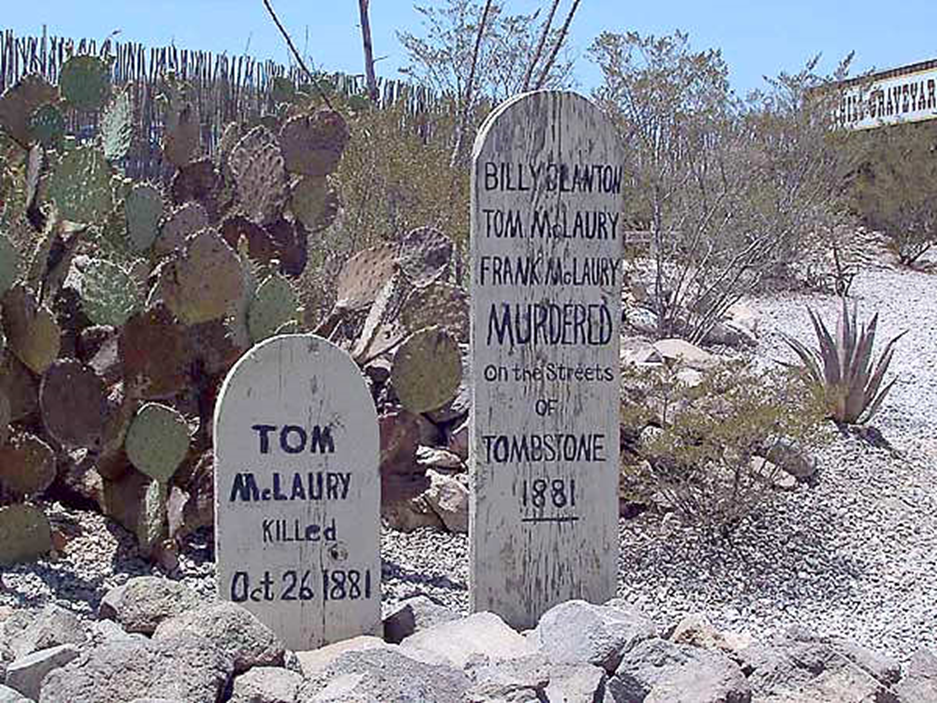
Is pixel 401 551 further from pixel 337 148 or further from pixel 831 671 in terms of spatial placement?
pixel 831 671

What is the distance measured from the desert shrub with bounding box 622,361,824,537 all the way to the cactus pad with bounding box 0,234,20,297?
269 cm

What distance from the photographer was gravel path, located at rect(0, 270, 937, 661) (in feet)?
17.2

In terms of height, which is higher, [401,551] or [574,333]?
[574,333]

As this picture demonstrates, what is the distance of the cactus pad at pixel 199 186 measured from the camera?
256 inches

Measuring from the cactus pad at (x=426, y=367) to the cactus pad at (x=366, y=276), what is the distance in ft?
2.42

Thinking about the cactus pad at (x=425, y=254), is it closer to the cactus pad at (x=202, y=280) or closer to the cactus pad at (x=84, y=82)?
the cactus pad at (x=202, y=280)

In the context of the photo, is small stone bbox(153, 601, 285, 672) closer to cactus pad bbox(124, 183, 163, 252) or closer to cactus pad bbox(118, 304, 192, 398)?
cactus pad bbox(118, 304, 192, 398)

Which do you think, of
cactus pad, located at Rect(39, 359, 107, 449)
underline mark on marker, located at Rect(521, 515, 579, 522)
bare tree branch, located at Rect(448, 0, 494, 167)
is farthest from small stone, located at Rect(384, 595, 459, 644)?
bare tree branch, located at Rect(448, 0, 494, 167)

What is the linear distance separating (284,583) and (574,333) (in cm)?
118

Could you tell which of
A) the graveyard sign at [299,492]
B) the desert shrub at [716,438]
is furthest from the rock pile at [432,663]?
the desert shrub at [716,438]

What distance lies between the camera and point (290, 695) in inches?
128

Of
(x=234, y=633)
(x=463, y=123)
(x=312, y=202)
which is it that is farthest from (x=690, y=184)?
(x=234, y=633)

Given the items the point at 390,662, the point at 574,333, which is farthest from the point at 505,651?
the point at 574,333

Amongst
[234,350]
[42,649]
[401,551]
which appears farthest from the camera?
[401,551]
